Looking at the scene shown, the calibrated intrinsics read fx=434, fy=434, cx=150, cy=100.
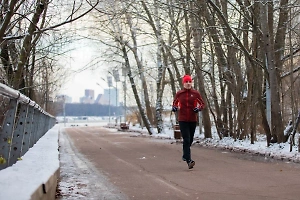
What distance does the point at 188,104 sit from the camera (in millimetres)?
9609

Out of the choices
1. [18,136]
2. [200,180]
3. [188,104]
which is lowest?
[200,180]

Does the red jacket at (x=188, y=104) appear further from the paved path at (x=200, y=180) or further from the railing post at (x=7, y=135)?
the railing post at (x=7, y=135)

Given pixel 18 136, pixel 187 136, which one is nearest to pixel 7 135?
pixel 18 136

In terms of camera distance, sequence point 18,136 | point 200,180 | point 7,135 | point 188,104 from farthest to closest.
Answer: point 188,104
point 200,180
point 18,136
point 7,135

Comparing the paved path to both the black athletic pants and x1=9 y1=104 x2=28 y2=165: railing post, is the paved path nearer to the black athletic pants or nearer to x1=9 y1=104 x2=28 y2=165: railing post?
the black athletic pants

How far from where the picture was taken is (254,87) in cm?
1738

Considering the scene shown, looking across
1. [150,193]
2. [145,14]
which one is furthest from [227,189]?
[145,14]

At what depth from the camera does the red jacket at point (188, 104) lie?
31.4 ft

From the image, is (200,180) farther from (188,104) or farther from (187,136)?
(188,104)

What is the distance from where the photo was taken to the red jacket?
9.57 metres

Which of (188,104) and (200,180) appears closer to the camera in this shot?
(200,180)

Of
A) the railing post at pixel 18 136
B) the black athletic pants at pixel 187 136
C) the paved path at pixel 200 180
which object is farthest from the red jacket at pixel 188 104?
the railing post at pixel 18 136

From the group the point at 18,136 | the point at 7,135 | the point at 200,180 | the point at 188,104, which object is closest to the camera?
the point at 7,135

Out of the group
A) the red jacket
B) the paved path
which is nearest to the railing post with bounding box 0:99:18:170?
the paved path
